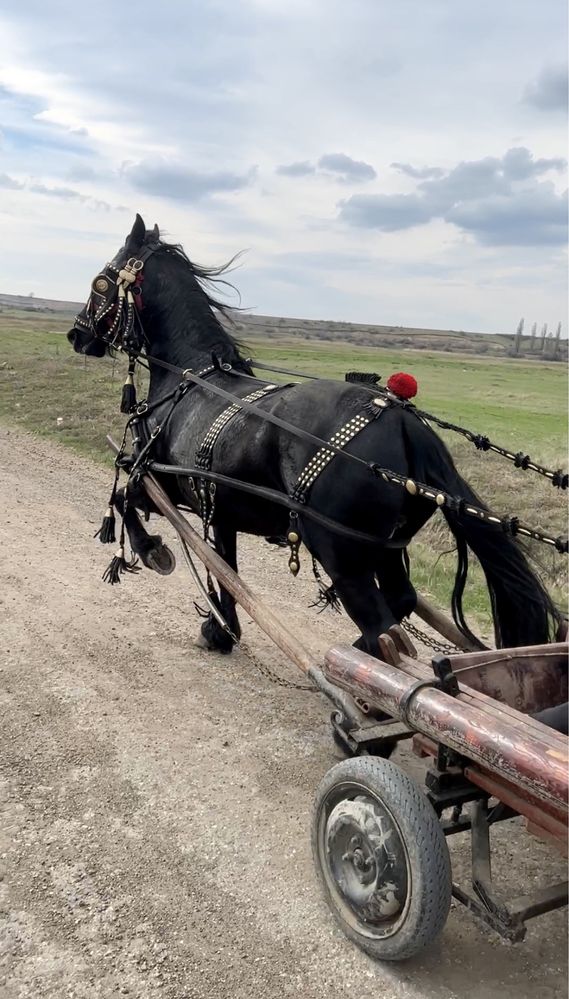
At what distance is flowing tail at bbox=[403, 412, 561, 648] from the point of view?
149 inches

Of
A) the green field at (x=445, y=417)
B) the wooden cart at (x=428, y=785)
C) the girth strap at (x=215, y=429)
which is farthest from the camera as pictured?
the green field at (x=445, y=417)

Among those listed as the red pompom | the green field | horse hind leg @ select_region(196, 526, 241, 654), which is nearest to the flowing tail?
the red pompom

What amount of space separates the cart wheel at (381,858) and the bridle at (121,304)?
3353mm

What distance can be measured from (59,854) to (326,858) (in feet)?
3.84

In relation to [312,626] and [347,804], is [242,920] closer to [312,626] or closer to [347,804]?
[347,804]

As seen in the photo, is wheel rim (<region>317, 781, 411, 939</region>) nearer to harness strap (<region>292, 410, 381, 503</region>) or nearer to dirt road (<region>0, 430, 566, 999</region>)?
dirt road (<region>0, 430, 566, 999</region>)

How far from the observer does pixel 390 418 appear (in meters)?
3.77

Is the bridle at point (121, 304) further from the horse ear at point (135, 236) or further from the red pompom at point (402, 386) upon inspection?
the red pompom at point (402, 386)

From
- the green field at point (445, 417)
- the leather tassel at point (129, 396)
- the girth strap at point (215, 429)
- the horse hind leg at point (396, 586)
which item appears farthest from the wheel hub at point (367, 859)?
the leather tassel at point (129, 396)

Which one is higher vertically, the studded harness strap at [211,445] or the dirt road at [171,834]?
the studded harness strap at [211,445]

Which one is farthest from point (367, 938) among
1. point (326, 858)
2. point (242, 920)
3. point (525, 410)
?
point (525, 410)

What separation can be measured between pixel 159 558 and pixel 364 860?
280 cm

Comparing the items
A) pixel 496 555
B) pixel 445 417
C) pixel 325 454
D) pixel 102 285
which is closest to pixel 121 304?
pixel 102 285

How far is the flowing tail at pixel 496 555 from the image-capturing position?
3785mm
